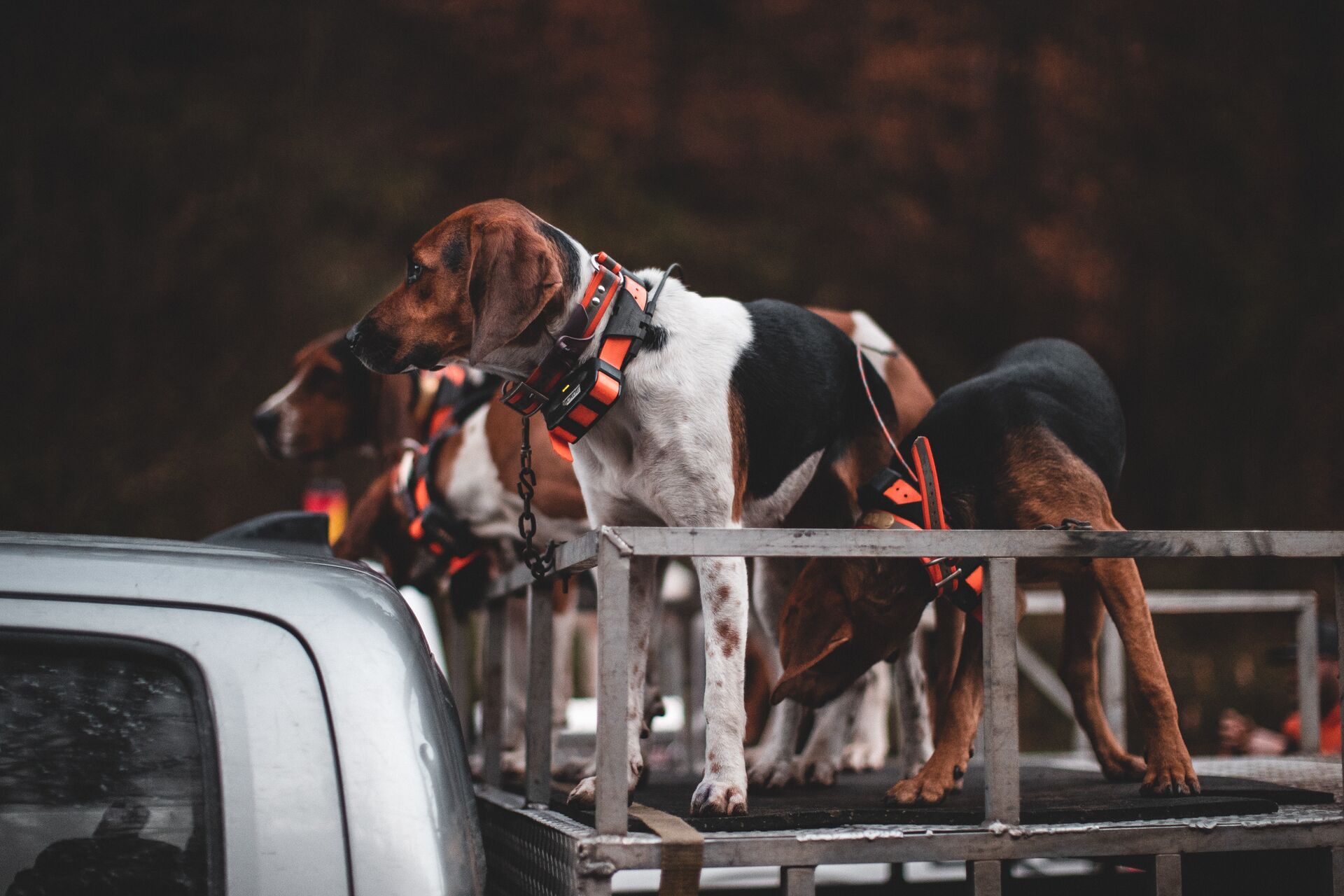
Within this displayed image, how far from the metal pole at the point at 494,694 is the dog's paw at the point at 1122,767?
5.44 ft

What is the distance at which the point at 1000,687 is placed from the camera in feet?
7.30

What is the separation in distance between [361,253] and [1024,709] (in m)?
8.84

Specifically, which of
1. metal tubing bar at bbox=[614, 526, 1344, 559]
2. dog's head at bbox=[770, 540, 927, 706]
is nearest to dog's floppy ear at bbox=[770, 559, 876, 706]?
dog's head at bbox=[770, 540, 927, 706]

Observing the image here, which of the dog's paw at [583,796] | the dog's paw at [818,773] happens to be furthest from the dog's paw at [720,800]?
the dog's paw at [818,773]

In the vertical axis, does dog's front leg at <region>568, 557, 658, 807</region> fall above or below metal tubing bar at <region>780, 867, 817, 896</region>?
above

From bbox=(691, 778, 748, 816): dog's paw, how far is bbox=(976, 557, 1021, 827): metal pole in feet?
1.68

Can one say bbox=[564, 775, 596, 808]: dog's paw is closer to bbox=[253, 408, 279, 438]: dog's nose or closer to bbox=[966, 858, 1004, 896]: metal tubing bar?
bbox=[966, 858, 1004, 896]: metal tubing bar

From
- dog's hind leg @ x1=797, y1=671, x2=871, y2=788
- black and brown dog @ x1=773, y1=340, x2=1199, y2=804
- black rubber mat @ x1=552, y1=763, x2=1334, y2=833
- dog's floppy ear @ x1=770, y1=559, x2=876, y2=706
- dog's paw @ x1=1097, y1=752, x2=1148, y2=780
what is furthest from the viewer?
dog's hind leg @ x1=797, y1=671, x2=871, y2=788

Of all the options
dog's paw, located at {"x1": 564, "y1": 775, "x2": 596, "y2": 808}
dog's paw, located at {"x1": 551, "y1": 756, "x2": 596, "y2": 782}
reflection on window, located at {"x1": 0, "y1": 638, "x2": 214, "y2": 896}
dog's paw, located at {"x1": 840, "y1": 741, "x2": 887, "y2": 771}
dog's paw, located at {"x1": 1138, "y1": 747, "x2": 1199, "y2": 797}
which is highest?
reflection on window, located at {"x1": 0, "y1": 638, "x2": 214, "y2": 896}

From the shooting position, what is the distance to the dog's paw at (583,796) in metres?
2.67

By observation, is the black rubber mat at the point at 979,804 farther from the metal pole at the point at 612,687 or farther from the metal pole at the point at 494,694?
the metal pole at the point at 494,694

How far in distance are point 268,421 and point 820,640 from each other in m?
3.35

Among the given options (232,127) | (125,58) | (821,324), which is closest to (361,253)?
(232,127)

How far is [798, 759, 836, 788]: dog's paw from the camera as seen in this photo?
3637mm
